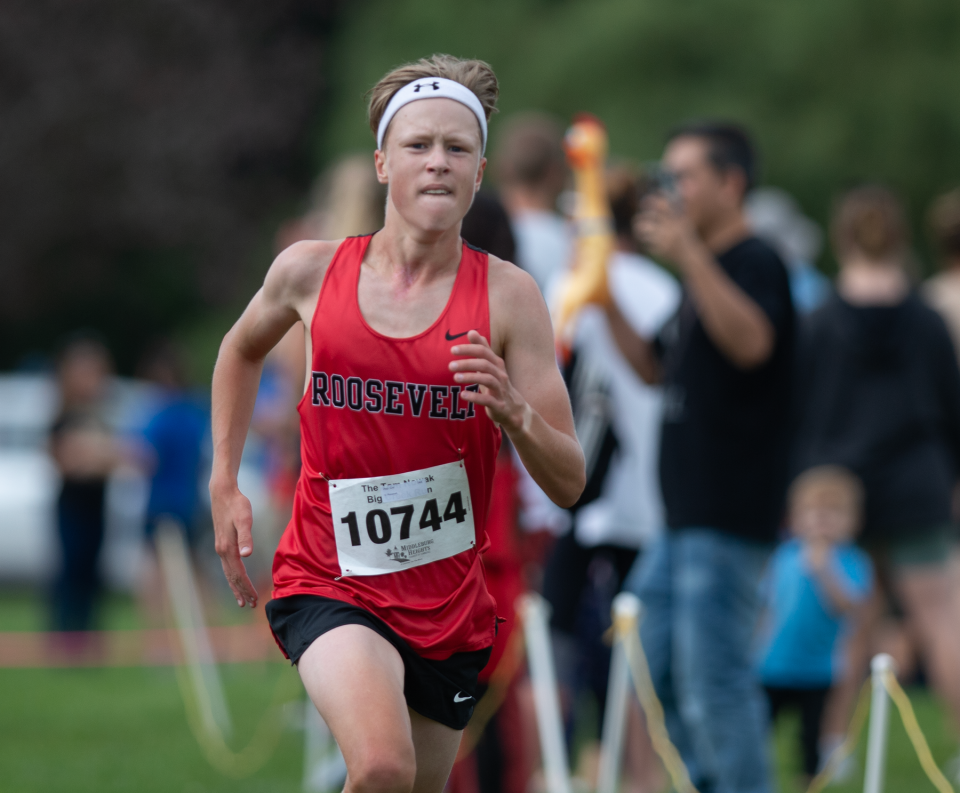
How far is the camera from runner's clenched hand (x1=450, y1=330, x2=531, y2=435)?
10.6ft

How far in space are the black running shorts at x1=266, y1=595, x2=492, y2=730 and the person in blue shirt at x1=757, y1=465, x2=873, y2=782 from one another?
137 inches

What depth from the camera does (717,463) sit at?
17.9 feet

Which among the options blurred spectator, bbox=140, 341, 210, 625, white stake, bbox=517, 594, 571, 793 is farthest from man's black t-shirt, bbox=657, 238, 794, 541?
blurred spectator, bbox=140, 341, 210, 625

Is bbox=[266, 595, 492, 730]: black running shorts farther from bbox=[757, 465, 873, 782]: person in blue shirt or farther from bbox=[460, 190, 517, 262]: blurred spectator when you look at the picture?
bbox=[757, 465, 873, 782]: person in blue shirt

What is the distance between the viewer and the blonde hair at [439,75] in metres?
3.79

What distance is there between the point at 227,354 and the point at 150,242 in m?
20.0

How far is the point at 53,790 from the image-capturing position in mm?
6723

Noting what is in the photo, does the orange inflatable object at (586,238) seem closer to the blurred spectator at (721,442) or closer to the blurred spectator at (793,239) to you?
the blurred spectator at (721,442)

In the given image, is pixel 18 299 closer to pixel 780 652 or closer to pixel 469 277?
pixel 780 652

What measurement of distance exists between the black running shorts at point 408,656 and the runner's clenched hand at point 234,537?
0.10 meters

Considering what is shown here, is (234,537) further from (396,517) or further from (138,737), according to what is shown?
(138,737)

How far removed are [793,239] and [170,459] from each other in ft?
19.7

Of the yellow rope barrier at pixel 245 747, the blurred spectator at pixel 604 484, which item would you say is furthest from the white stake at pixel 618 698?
the yellow rope barrier at pixel 245 747

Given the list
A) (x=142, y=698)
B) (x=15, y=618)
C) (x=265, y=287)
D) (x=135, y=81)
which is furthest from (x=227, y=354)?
(x=135, y=81)
